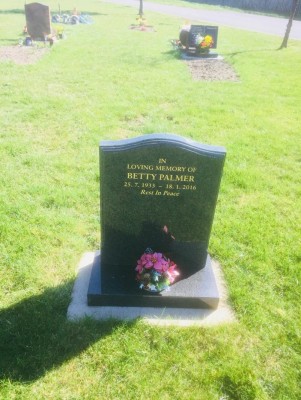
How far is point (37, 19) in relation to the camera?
13414mm

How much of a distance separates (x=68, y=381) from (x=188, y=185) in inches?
77.4

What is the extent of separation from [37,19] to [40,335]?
43.8 ft

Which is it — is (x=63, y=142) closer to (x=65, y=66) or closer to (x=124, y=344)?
(x=124, y=344)

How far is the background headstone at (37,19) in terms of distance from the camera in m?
13.4

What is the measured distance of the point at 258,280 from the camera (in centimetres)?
393

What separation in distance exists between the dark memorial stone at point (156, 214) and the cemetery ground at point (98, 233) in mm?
321

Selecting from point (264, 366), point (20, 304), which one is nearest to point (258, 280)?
point (264, 366)

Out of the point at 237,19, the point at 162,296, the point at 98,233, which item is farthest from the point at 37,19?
the point at 237,19

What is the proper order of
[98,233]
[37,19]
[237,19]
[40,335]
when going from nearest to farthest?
[40,335], [98,233], [37,19], [237,19]

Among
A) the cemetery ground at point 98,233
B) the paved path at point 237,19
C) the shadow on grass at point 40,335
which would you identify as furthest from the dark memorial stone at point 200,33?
the shadow on grass at point 40,335

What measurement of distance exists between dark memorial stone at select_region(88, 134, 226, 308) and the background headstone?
12.4 meters

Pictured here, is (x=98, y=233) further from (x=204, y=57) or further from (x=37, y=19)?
(x=37, y=19)

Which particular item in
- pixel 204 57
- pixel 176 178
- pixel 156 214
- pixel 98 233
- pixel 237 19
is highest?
pixel 176 178

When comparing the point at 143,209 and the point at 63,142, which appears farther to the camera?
the point at 63,142
